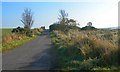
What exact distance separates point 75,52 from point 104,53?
11.7ft

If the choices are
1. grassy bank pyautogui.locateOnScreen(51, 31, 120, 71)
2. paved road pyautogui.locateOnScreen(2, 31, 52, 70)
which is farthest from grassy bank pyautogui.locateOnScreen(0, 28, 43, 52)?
grassy bank pyautogui.locateOnScreen(51, 31, 120, 71)

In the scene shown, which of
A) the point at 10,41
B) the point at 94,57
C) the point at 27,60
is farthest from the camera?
the point at 10,41

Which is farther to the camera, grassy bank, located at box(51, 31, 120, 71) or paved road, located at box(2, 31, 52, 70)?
paved road, located at box(2, 31, 52, 70)

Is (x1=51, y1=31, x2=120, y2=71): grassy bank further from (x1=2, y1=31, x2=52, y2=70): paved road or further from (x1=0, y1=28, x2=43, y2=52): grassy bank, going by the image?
(x1=0, y1=28, x2=43, y2=52): grassy bank

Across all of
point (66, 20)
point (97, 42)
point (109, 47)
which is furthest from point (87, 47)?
point (66, 20)

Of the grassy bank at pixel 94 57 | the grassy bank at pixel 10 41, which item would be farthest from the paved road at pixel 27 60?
the grassy bank at pixel 10 41

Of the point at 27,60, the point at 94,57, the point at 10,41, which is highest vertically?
the point at 10,41

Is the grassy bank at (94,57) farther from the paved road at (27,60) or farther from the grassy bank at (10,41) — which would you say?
the grassy bank at (10,41)

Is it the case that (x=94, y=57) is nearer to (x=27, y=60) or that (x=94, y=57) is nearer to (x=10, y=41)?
(x=27, y=60)

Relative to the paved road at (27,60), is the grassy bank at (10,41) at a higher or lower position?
higher

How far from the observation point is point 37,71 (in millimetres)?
12961

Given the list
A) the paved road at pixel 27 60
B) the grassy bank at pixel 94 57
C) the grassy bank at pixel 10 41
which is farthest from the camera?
the grassy bank at pixel 10 41

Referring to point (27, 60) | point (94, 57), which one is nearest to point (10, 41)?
point (27, 60)

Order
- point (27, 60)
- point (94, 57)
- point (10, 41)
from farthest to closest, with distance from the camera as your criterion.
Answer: point (10, 41) → point (27, 60) → point (94, 57)
